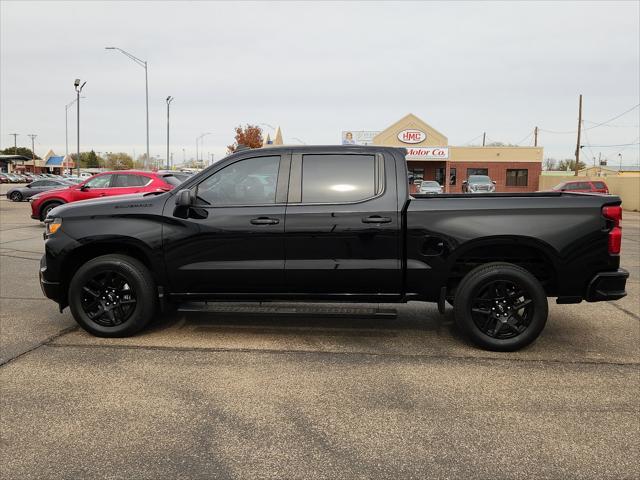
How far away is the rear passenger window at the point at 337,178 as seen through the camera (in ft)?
16.6

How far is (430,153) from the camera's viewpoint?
48500 millimetres

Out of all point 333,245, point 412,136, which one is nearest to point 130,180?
point 333,245

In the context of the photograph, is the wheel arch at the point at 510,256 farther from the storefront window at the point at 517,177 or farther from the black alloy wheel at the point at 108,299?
the storefront window at the point at 517,177

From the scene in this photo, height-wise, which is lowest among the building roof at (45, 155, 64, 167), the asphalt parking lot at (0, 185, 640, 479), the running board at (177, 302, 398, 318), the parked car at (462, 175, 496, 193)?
the asphalt parking lot at (0, 185, 640, 479)

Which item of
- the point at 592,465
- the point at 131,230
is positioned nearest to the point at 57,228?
the point at 131,230

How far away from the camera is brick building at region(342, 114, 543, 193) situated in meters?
48.9

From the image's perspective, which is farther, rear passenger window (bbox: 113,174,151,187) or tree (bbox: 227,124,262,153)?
tree (bbox: 227,124,262,153)

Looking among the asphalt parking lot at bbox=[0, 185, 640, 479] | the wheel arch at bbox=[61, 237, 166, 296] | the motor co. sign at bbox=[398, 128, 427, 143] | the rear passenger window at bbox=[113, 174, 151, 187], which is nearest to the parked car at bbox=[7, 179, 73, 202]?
the rear passenger window at bbox=[113, 174, 151, 187]

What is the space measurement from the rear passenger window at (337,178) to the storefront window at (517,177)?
1892 inches

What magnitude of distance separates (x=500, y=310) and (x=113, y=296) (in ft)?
12.2

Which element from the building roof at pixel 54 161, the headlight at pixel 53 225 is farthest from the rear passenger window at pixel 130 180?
the building roof at pixel 54 161

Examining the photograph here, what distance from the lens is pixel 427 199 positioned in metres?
5.16

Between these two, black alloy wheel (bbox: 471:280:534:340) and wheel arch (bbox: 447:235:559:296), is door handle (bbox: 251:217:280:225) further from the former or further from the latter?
black alloy wheel (bbox: 471:280:534:340)

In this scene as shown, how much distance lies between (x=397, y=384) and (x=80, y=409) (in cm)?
229
